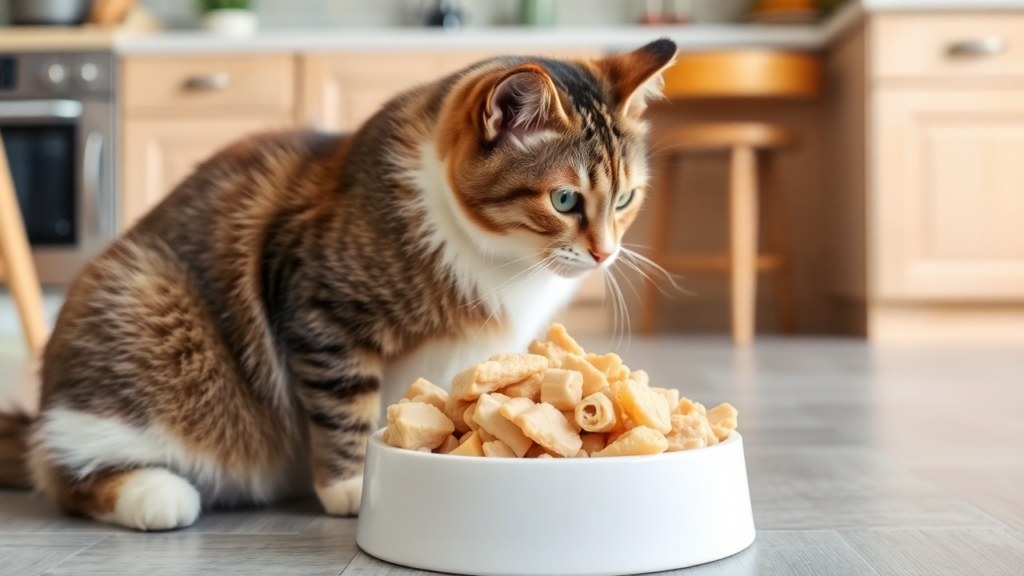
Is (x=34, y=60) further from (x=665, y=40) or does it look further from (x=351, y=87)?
(x=665, y=40)

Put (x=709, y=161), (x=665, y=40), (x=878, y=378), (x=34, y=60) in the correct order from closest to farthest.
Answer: (x=665, y=40)
(x=878, y=378)
(x=34, y=60)
(x=709, y=161)

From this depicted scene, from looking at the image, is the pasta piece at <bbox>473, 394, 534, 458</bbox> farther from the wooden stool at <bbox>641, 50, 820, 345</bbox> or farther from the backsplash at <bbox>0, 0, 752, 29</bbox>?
the backsplash at <bbox>0, 0, 752, 29</bbox>

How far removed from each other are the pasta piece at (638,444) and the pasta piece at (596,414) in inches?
1.1

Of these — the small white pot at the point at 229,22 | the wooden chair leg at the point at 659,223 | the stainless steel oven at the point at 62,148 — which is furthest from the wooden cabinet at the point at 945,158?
the stainless steel oven at the point at 62,148

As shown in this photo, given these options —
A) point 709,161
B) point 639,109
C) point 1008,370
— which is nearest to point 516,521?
point 639,109

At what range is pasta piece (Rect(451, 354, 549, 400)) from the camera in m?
0.91

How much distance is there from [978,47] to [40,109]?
3.42 m

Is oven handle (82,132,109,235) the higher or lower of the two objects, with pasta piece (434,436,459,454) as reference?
higher

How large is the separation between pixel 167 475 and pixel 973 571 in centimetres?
83

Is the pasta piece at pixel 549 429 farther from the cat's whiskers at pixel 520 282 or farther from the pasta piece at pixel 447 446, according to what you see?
the cat's whiskers at pixel 520 282

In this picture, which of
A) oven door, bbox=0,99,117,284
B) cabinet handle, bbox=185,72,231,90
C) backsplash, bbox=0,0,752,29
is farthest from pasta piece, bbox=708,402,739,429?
backsplash, bbox=0,0,752,29

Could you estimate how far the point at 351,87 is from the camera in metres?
3.74

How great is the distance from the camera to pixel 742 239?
3.43m

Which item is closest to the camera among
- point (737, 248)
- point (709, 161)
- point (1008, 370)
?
point (1008, 370)
